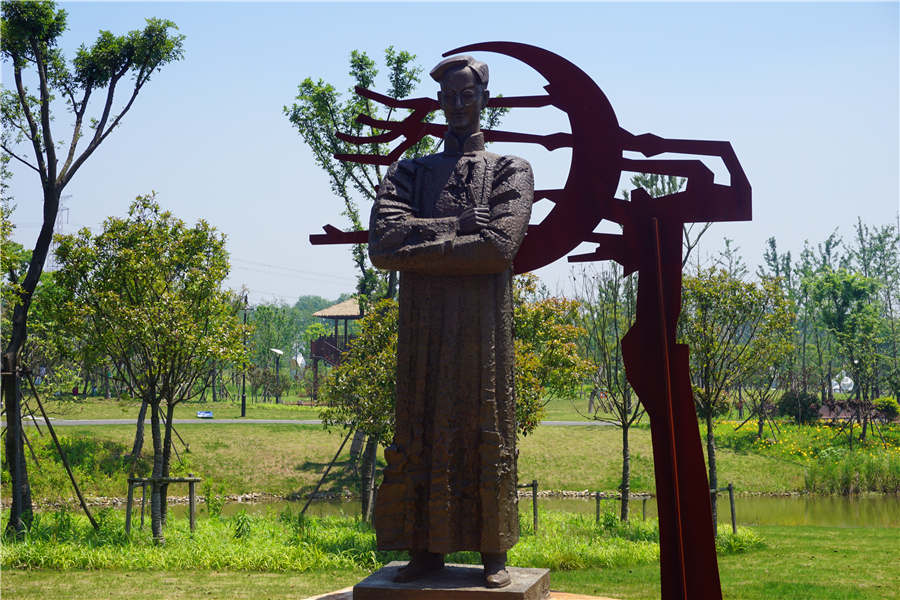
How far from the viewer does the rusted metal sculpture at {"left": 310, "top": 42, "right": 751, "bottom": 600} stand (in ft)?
16.3

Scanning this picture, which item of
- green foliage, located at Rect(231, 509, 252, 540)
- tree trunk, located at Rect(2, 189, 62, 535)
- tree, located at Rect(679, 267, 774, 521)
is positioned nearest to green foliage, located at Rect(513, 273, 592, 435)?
tree, located at Rect(679, 267, 774, 521)

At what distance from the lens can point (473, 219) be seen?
15.7ft

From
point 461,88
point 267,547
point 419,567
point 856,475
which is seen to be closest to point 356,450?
point 267,547

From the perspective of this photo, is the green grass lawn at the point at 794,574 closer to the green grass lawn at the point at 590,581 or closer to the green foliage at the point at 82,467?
the green grass lawn at the point at 590,581

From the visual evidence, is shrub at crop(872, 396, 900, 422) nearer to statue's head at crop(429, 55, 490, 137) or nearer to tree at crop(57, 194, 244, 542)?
tree at crop(57, 194, 244, 542)

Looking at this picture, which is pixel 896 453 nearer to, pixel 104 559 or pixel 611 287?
pixel 611 287

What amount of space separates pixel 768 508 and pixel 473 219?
1823cm

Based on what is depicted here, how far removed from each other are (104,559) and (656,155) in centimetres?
954

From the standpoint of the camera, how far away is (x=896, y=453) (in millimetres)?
25375

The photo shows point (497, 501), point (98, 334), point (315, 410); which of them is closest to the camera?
point (497, 501)

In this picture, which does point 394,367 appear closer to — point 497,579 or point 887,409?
point 497,579

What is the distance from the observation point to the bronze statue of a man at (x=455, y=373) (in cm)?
473

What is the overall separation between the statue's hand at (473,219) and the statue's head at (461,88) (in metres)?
0.66

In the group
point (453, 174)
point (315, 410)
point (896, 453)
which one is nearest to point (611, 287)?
point (453, 174)
